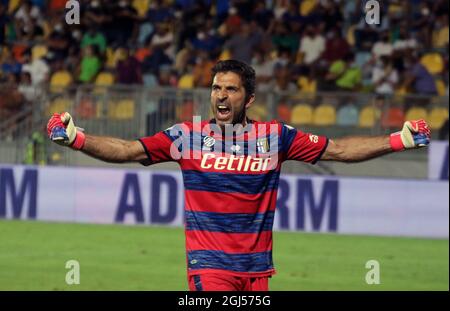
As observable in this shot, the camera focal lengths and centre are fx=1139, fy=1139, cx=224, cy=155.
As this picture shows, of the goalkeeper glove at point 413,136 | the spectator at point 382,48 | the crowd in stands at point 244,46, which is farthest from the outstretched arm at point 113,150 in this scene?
the spectator at point 382,48

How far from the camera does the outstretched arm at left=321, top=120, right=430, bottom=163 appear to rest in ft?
26.0

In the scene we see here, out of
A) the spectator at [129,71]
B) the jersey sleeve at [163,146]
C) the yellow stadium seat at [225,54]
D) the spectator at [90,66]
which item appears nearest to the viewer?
the jersey sleeve at [163,146]

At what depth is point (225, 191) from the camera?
7.71 meters

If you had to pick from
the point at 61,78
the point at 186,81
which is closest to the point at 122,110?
the point at 186,81

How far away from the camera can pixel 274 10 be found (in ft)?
86.1

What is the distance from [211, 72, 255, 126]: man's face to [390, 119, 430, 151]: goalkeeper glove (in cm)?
112

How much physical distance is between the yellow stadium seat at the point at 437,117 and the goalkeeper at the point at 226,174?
13.2 metres

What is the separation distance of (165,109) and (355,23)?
608cm

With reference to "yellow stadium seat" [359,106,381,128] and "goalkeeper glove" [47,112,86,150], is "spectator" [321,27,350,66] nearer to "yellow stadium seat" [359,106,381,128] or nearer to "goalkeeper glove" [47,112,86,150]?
"yellow stadium seat" [359,106,381,128]

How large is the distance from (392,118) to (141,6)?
9070mm

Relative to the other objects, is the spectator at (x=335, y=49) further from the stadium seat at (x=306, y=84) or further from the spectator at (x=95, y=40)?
the spectator at (x=95, y=40)

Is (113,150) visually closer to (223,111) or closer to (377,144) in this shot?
(223,111)

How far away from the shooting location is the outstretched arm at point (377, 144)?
312 inches

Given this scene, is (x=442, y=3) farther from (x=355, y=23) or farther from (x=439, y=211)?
(x=439, y=211)
